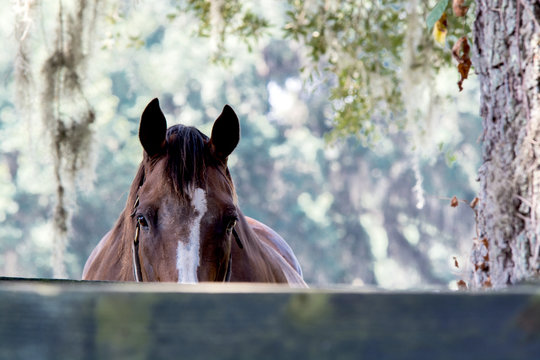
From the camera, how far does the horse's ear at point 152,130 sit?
277 cm

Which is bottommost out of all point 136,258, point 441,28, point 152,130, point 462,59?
point 136,258

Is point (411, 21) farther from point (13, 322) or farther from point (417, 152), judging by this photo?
point (13, 322)

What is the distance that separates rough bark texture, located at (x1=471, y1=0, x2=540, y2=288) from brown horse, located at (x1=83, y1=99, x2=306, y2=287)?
3.54ft

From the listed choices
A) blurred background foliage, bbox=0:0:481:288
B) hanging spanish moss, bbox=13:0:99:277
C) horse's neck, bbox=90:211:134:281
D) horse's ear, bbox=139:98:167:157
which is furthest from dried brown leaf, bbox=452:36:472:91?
blurred background foliage, bbox=0:0:481:288

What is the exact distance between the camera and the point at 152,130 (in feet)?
9.14

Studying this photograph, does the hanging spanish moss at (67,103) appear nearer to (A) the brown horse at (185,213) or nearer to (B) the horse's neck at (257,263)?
(A) the brown horse at (185,213)

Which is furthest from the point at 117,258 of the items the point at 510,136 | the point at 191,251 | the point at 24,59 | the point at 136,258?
the point at 510,136

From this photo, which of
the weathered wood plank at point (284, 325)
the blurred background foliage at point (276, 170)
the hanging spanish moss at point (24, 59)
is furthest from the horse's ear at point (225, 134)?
the blurred background foliage at point (276, 170)

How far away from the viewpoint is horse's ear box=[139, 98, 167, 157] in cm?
277

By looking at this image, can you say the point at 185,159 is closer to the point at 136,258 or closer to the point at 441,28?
the point at 136,258

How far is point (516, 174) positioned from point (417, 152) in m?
3.69

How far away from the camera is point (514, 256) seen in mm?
1650

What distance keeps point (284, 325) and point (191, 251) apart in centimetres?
168

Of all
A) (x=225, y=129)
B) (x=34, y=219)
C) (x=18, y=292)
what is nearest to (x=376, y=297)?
(x=18, y=292)
